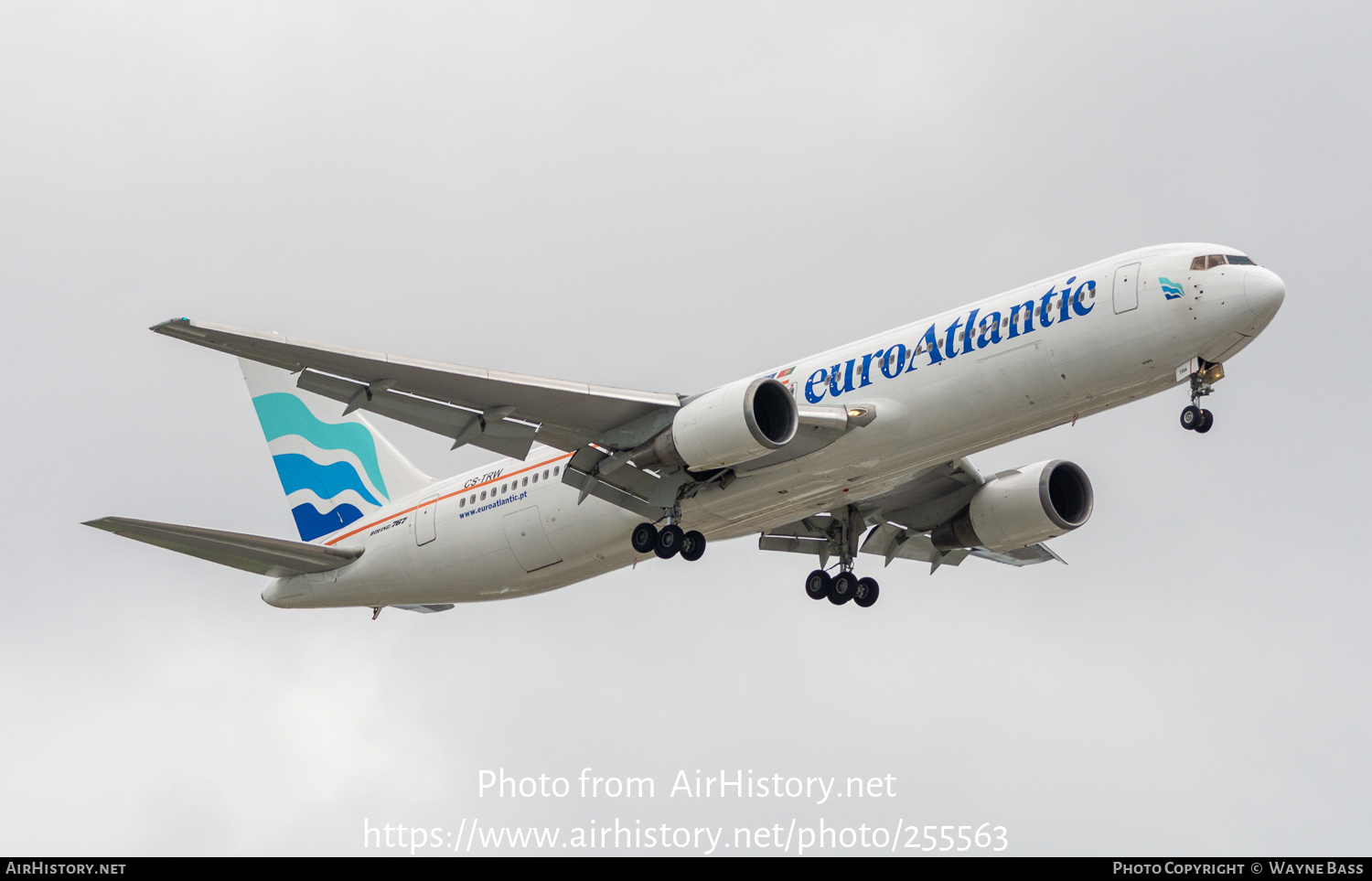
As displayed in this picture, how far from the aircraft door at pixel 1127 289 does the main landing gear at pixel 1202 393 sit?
1571 millimetres

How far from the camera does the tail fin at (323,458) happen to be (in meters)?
34.4

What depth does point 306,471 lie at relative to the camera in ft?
118

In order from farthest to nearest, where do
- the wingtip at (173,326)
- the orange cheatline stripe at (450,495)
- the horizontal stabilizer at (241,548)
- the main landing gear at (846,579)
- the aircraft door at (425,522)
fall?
the main landing gear at (846,579), the aircraft door at (425,522), the orange cheatline stripe at (450,495), the horizontal stabilizer at (241,548), the wingtip at (173,326)

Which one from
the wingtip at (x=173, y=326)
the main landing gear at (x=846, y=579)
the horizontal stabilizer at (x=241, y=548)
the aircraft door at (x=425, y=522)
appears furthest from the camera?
the main landing gear at (x=846, y=579)

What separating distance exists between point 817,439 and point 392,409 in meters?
7.81

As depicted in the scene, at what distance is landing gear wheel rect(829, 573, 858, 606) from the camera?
33219 mm

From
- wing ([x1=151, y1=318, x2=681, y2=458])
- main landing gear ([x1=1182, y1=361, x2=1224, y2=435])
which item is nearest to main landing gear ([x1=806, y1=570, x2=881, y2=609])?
wing ([x1=151, y1=318, x2=681, y2=458])

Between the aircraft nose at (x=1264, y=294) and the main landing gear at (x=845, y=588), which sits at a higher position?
the aircraft nose at (x=1264, y=294)

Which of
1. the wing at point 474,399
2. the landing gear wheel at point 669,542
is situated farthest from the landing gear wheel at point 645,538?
the wing at point 474,399

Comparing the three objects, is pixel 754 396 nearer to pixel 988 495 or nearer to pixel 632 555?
pixel 632 555

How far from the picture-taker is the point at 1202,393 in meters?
24.7

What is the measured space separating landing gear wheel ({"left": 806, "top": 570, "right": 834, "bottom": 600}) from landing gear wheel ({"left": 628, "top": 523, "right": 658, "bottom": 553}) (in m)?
6.48

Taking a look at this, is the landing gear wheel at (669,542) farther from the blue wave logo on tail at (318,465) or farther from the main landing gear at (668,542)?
the blue wave logo on tail at (318,465)

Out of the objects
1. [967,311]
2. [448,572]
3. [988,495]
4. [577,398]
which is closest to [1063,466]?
[988,495]
